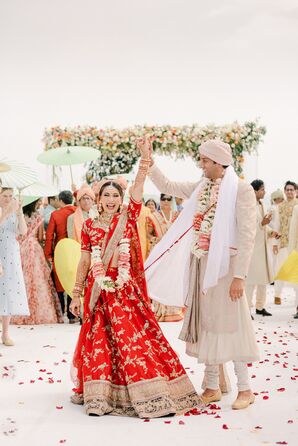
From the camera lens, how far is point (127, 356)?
173 inches

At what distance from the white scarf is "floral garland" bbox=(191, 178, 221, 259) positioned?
8 cm

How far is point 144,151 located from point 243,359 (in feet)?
4.88

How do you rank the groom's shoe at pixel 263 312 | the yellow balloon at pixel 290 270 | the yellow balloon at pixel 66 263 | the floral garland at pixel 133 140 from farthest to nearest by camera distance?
the floral garland at pixel 133 140, the groom's shoe at pixel 263 312, the yellow balloon at pixel 66 263, the yellow balloon at pixel 290 270

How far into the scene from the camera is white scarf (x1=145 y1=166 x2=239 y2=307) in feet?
14.4

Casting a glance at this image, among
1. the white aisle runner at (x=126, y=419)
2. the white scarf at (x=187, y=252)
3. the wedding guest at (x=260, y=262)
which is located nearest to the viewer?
the white aisle runner at (x=126, y=419)

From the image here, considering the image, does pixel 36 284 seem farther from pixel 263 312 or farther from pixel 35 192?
pixel 263 312

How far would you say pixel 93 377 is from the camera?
172 inches

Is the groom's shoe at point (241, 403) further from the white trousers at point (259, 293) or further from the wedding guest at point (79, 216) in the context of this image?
the wedding guest at point (79, 216)

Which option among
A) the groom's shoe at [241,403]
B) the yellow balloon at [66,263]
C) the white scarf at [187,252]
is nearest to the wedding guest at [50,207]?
the yellow balloon at [66,263]

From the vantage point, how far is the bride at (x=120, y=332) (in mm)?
4292

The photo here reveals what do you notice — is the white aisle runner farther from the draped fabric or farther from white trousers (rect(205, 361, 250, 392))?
the draped fabric

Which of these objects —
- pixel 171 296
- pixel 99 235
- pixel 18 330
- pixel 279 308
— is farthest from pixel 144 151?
pixel 279 308

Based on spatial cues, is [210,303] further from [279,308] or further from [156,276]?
[279,308]

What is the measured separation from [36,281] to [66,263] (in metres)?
0.69
